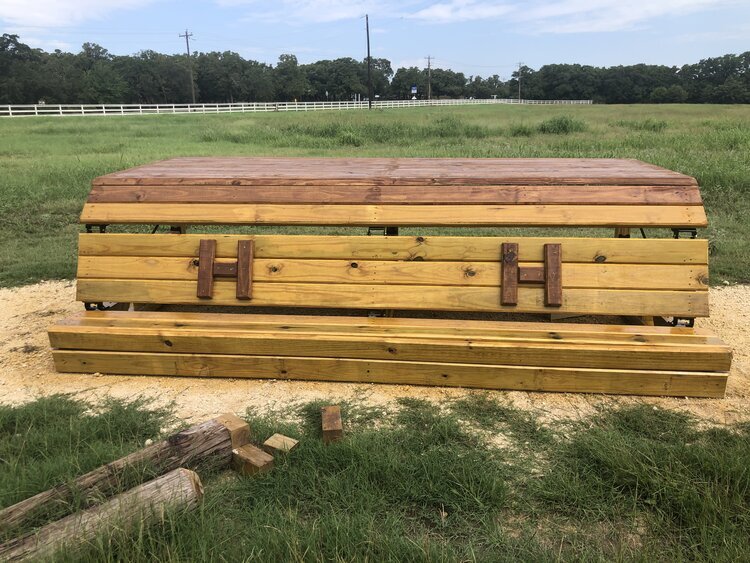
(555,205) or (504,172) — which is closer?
(555,205)

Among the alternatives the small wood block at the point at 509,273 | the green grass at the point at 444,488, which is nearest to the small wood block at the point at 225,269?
the green grass at the point at 444,488

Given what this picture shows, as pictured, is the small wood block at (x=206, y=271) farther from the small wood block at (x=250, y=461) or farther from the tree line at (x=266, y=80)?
the tree line at (x=266, y=80)

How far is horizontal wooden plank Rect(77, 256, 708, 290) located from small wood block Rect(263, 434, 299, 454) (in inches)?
54.2

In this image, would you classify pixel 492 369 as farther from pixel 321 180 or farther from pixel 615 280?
pixel 321 180

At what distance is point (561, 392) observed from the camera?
3.85 meters

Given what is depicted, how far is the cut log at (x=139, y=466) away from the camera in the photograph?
233 cm

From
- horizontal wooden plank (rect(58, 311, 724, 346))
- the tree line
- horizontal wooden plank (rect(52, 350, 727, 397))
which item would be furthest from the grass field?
the tree line

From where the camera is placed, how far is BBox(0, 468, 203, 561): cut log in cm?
210

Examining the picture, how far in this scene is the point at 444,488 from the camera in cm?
269

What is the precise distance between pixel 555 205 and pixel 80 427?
3227 millimetres

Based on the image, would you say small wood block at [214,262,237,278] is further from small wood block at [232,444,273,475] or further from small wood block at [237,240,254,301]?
small wood block at [232,444,273,475]

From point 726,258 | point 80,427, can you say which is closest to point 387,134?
point 726,258

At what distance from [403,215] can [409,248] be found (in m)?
0.23

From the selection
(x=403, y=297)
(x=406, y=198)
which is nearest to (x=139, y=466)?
(x=403, y=297)
